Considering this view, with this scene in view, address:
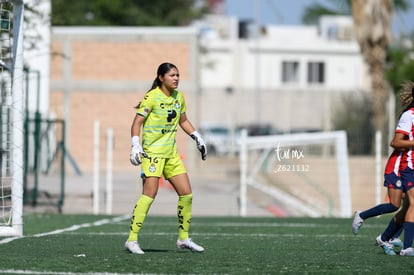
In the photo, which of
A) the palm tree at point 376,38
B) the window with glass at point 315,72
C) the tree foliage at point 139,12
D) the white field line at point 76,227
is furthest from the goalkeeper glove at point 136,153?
the window with glass at point 315,72

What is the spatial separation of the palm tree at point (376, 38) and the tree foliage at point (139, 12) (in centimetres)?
2266

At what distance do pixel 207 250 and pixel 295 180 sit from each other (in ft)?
51.9

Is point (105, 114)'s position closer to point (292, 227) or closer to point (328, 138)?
point (328, 138)

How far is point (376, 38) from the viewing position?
35.9 meters

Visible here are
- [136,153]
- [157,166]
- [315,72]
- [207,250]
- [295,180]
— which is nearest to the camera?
[136,153]

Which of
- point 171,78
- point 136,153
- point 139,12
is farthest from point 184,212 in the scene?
point 139,12

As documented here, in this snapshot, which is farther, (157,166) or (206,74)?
(206,74)

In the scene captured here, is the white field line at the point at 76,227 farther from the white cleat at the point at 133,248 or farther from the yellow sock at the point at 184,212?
the yellow sock at the point at 184,212

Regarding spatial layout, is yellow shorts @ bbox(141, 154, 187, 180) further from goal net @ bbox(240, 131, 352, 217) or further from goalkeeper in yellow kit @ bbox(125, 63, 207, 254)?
goal net @ bbox(240, 131, 352, 217)

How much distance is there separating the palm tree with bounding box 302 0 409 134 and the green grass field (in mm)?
18257

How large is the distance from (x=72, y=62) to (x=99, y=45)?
1.14m

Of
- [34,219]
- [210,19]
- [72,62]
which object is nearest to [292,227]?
[34,219]

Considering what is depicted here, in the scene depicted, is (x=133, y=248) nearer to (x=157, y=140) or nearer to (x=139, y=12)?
(x=157, y=140)

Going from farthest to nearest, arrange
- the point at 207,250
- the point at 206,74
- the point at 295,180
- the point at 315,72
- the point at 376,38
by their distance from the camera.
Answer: the point at 315,72 → the point at 206,74 → the point at 376,38 → the point at 295,180 → the point at 207,250
